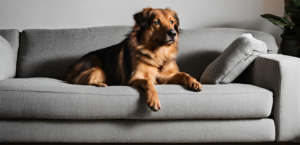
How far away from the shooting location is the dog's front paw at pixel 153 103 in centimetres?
153

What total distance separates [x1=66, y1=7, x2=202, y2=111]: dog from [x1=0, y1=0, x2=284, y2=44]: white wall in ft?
3.03

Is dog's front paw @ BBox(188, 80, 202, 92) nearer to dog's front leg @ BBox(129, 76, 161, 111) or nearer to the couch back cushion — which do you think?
dog's front leg @ BBox(129, 76, 161, 111)

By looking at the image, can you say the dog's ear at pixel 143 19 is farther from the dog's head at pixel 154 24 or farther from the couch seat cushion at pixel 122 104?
the couch seat cushion at pixel 122 104

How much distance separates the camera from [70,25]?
2.97 m

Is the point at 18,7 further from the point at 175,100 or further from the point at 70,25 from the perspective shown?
the point at 175,100

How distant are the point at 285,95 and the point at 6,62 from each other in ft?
6.73

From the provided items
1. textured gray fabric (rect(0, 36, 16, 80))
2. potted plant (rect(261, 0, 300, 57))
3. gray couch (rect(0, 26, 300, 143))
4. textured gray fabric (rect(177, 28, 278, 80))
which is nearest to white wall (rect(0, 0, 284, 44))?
potted plant (rect(261, 0, 300, 57))

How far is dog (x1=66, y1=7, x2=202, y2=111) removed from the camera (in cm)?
192

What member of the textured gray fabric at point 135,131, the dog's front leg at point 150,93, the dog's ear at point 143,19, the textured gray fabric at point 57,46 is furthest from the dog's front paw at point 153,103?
the textured gray fabric at point 57,46

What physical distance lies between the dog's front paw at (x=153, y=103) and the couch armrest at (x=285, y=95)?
75cm

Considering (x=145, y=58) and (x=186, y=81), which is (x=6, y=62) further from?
(x=186, y=81)

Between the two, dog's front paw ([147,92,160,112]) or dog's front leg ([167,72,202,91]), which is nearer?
dog's front paw ([147,92,160,112])

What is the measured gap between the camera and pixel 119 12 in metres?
2.97

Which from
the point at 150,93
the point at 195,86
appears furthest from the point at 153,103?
the point at 195,86
